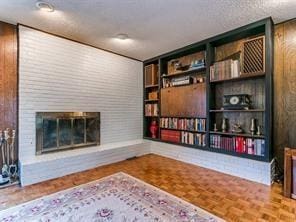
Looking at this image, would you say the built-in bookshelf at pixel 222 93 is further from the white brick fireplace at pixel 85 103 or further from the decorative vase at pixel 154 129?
the white brick fireplace at pixel 85 103

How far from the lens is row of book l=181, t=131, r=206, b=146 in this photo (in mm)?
3367

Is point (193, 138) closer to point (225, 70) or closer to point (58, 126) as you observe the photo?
point (225, 70)

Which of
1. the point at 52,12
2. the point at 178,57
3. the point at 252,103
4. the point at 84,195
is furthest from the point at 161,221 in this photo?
the point at 178,57

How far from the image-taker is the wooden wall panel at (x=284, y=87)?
103 inches

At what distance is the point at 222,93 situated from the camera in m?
3.32

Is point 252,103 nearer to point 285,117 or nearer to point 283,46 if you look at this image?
point 285,117

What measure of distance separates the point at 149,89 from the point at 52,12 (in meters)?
2.71

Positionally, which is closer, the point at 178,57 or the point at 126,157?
the point at 126,157

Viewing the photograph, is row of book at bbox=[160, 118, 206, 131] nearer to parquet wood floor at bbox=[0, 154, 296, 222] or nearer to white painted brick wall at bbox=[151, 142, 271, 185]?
white painted brick wall at bbox=[151, 142, 271, 185]

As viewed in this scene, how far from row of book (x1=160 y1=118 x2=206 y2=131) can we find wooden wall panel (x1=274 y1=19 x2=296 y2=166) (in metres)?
1.14

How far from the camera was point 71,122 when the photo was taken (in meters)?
3.32

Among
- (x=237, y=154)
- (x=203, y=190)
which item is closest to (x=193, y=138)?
(x=237, y=154)

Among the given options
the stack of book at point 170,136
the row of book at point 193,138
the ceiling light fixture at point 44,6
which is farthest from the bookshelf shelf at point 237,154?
the ceiling light fixture at point 44,6

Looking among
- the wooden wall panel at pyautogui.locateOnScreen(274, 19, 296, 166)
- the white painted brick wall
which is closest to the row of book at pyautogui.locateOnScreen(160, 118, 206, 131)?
the white painted brick wall
